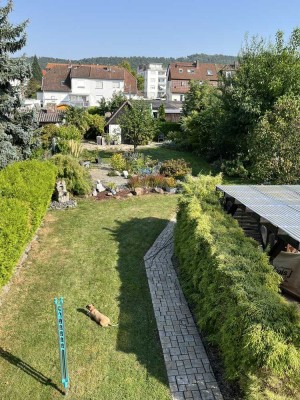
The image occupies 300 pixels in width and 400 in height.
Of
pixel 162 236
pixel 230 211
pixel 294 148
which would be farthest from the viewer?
pixel 294 148

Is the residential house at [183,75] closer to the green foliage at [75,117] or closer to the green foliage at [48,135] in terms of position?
the green foliage at [75,117]

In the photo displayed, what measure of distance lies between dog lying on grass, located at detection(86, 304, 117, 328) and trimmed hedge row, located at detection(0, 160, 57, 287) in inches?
89.0

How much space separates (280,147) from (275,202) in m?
6.54

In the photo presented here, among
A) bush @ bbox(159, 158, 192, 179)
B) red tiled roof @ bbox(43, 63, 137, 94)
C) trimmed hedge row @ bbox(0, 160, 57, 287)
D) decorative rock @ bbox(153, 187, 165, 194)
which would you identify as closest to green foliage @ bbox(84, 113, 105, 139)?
bush @ bbox(159, 158, 192, 179)

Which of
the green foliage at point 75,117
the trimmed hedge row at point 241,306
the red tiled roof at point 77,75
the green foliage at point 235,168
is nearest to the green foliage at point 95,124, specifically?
the green foliage at point 75,117

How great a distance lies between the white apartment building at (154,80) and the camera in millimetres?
106938

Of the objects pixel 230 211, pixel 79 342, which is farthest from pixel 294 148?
pixel 79 342

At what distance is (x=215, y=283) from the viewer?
23.6 feet

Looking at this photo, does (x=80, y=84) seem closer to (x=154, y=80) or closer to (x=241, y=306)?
(x=154, y=80)

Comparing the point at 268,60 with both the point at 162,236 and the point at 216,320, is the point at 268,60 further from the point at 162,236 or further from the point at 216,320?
the point at 216,320

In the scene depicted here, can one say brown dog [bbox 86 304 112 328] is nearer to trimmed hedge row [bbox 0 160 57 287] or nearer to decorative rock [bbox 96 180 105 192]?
trimmed hedge row [bbox 0 160 57 287]

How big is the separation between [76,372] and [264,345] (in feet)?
12.4

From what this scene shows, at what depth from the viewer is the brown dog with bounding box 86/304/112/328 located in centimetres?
816

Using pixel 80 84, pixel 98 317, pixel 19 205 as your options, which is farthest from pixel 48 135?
pixel 80 84
